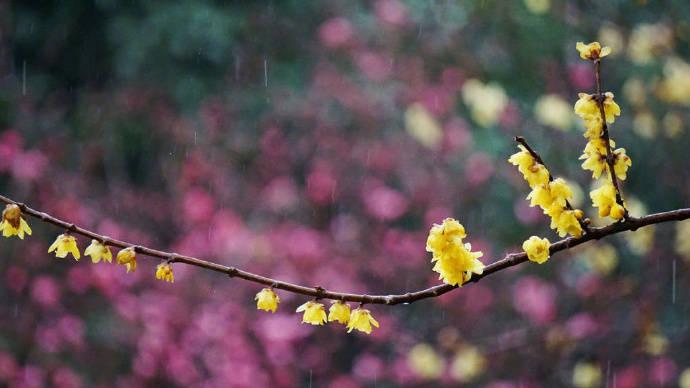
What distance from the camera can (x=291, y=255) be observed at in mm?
3070

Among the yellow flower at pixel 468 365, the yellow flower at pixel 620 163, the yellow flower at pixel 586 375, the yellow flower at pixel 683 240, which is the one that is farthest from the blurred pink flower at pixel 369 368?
the yellow flower at pixel 620 163

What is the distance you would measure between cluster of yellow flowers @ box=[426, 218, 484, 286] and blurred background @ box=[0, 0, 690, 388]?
2.30 metres

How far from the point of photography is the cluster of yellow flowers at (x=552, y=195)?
0.73 meters

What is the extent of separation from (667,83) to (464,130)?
75 cm

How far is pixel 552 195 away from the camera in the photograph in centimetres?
75

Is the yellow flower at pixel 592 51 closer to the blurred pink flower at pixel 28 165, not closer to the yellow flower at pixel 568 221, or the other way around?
the yellow flower at pixel 568 221

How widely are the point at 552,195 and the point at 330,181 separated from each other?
96.5 inches

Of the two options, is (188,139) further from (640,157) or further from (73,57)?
(640,157)

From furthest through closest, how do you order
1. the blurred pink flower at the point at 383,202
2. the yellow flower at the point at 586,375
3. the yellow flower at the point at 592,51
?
the blurred pink flower at the point at 383,202
the yellow flower at the point at 586,375
the yellow flower at the point at 592,51

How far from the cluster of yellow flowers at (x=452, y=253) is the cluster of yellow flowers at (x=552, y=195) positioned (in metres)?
0.07

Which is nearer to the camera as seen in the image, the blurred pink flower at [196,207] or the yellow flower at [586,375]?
the yellow flower at [586,375]

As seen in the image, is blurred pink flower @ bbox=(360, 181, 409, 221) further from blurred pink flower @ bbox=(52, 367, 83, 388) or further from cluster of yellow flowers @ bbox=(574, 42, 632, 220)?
cluster of yellow flowers @ bbox=(574, 42, 632, 220)

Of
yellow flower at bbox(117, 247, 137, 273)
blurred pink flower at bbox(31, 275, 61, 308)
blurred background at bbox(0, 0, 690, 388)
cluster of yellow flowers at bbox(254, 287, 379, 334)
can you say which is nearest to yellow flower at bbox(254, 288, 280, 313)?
cluster of yellow flowers at bbox(254, 287, 379, 334)

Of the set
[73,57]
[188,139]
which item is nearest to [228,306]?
[188,139]
